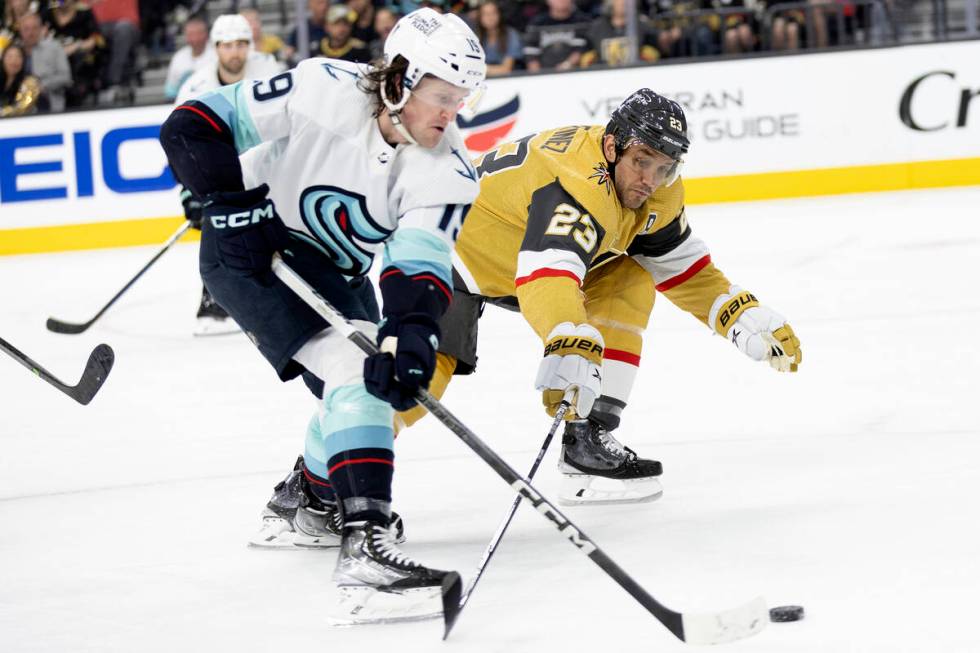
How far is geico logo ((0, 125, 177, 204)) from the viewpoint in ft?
26.8

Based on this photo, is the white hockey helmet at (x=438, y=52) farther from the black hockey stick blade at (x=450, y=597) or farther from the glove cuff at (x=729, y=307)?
the glove cuff at (x=729, y=307)

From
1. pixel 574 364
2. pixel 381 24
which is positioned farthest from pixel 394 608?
pixel 381 24

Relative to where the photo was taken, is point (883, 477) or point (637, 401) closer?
point (883, 477)

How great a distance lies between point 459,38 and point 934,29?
7.19 m

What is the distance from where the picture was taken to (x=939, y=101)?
8.41m

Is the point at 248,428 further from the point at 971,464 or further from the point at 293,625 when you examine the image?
the point at 971,464

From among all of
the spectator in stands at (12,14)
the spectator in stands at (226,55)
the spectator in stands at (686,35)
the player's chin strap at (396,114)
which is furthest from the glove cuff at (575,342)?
the spectator in stands at (12,14)

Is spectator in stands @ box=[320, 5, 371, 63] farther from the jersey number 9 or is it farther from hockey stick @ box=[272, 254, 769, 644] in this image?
hockey stick @ box=[272, 254, 769, 644]

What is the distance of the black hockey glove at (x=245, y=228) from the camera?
2.62m

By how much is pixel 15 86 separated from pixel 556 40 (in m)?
3.30

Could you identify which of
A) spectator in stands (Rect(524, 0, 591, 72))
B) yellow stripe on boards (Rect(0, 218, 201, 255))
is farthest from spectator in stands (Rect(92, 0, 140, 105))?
spectator in stands (Rect(524, 0, 591, 72))

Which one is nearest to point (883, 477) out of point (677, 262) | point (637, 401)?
point (677, 262)

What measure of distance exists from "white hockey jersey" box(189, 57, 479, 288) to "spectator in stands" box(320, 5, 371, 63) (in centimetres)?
615

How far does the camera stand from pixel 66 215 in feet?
27.1
